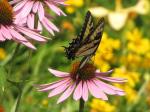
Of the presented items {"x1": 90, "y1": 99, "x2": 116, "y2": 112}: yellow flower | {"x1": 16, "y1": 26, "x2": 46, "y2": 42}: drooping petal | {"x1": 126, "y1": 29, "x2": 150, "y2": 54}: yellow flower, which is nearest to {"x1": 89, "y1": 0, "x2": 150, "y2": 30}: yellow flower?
{"x1": 126, "y1": 29, "x2": 150, "y2": 54}: yellow flower

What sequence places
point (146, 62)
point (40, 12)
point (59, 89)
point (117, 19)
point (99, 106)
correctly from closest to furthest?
point (59, 89), point (40, 12), point (99, 106), point (146, 62), point (117, 19)

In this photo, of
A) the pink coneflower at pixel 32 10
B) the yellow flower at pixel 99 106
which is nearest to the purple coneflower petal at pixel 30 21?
the pink coneflower at pixel 32 10

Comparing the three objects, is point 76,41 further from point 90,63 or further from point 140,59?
point 140,59

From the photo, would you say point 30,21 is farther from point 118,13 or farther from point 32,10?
point 118,13

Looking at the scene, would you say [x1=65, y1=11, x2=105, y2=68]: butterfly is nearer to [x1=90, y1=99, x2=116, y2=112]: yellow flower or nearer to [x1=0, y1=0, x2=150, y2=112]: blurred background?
[x1=0, y1=0, x2=150, y2=112]: blurred background

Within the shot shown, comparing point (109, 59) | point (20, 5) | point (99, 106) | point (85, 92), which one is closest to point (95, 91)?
point (85, 92)

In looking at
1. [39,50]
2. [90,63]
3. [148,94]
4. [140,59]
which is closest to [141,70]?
[140,59]
